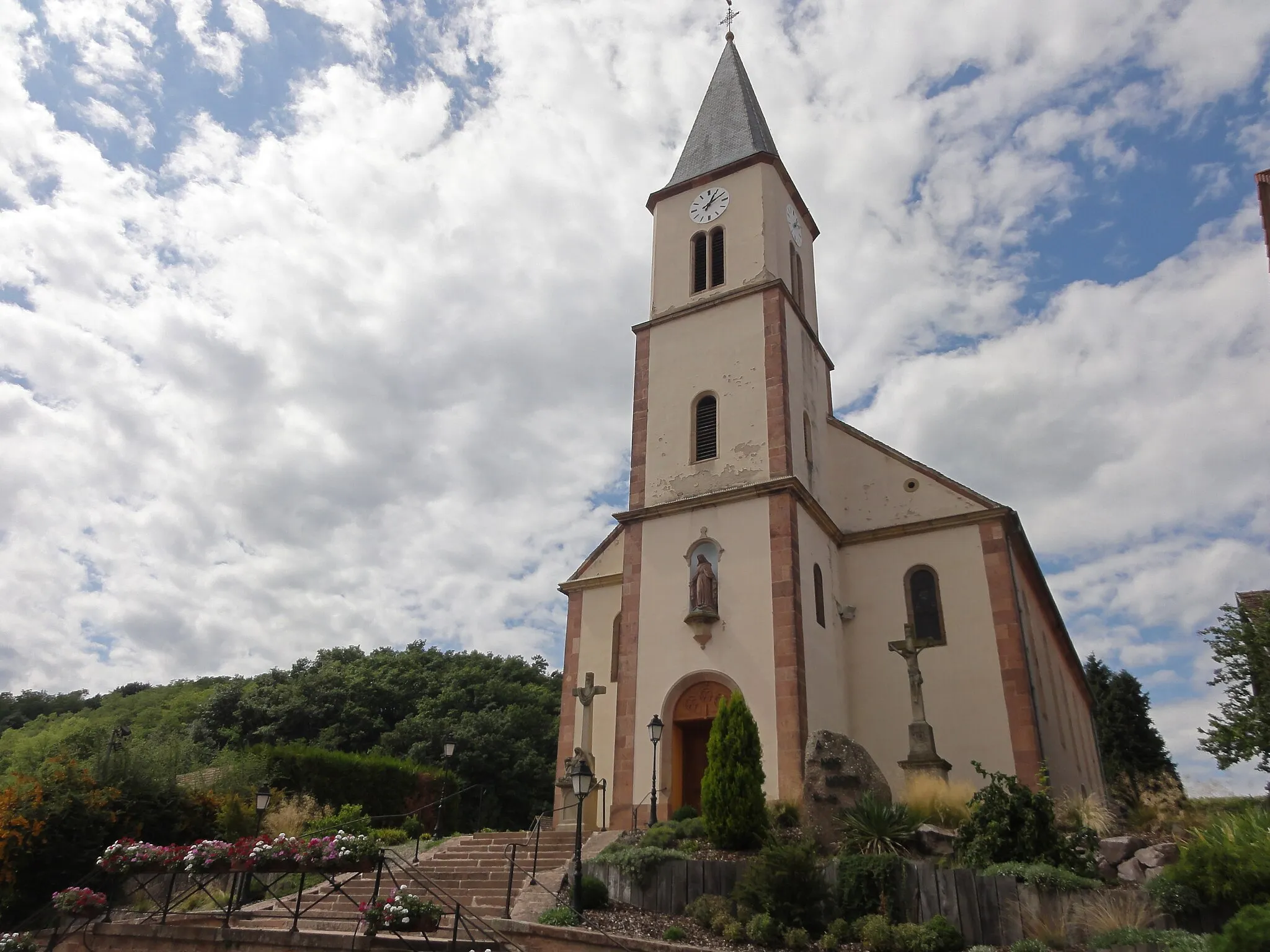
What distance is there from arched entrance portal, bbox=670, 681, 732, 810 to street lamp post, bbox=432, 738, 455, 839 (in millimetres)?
5059

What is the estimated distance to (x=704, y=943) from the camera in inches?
450

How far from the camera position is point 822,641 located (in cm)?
2038

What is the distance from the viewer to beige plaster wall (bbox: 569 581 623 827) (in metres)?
22.1

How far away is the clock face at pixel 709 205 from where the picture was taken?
26.1 m

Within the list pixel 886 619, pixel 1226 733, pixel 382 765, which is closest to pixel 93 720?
pixel 382 765

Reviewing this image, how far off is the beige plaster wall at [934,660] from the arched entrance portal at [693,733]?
11.8 feet

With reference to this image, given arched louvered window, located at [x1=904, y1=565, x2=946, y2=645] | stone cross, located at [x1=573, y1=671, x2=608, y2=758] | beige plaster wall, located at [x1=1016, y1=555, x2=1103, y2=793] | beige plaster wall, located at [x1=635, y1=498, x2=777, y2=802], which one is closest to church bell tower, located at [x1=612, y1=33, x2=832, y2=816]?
beige plaster wall, located at [x1=635, y1=498, x2=777, y2=802]

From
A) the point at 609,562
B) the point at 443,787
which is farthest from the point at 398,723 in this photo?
the point at 609,562

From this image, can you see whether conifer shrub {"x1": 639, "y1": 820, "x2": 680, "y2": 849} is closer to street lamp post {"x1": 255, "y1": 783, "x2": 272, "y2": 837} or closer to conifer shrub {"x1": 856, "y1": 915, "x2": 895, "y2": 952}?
conifer shrub {"x1": 856, "y1": 915, "x2": 895, "y2": 952}

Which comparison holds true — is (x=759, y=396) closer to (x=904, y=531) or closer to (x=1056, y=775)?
(x=904, y=531)

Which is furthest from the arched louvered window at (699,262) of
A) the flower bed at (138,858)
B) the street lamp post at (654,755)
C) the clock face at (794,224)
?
the flower bed at (138,858)

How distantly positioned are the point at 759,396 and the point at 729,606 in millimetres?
5445

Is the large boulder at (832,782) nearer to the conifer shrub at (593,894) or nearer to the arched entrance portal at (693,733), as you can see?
the conifer shrub at (593,894)

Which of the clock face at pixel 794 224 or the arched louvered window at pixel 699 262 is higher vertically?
the clock face at pixel 794 224
